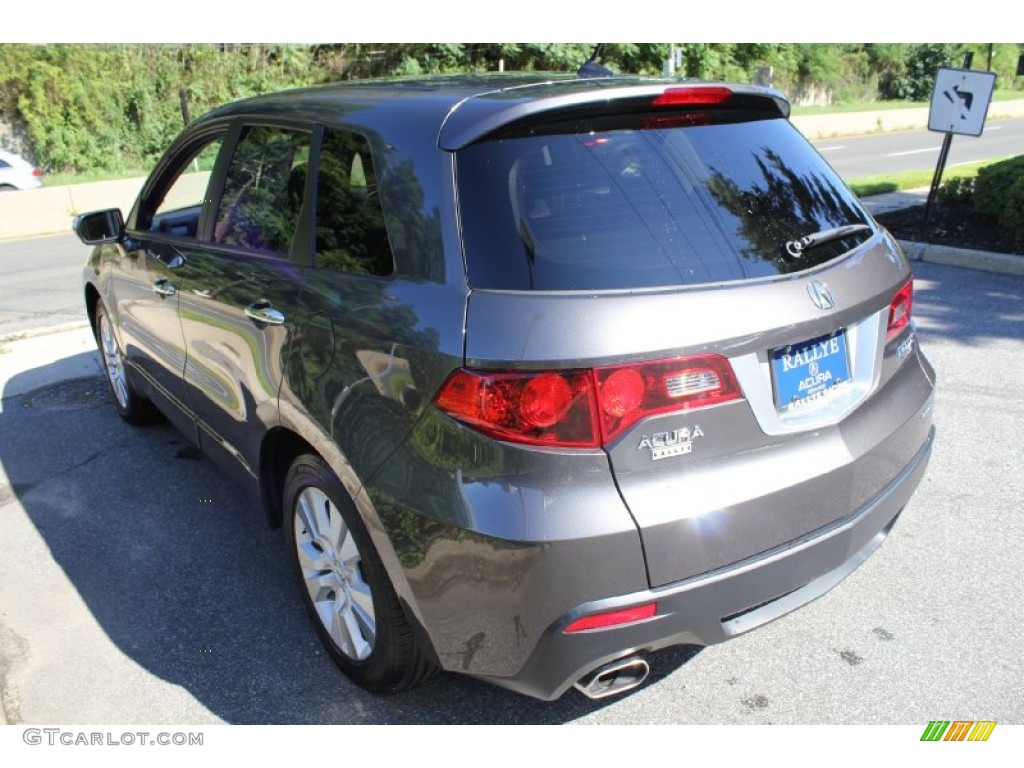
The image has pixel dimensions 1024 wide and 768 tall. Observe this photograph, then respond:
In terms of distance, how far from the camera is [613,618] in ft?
6.65

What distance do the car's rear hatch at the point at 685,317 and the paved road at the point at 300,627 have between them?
0.68 m

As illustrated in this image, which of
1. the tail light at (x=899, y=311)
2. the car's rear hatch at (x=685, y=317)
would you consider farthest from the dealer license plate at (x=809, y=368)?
the tail light at (x=899, y=311)

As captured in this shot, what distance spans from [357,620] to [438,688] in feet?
1.18

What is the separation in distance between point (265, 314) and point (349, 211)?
0.48m

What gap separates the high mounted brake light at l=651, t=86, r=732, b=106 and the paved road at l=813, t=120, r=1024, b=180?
47.6ft

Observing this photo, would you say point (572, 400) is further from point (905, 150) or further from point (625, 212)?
point (905, 150)

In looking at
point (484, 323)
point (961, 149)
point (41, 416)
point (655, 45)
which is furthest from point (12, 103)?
point (484, 323)

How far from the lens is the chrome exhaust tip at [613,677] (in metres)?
2.10

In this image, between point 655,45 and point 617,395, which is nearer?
point 617,395

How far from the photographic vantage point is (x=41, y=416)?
16.9ft

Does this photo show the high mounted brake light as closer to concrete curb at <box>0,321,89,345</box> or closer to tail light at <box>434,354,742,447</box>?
tail light at <box>434,354,742,447</box>

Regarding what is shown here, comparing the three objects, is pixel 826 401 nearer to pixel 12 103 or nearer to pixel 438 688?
pixel 438 688

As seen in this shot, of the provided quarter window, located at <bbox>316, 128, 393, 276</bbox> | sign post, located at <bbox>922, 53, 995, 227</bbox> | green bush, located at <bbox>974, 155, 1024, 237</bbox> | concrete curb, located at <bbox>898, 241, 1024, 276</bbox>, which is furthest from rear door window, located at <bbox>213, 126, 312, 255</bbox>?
green bush, located at <bbox>974, 155, 1024, 237</bbox>

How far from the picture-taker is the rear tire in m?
4.75
